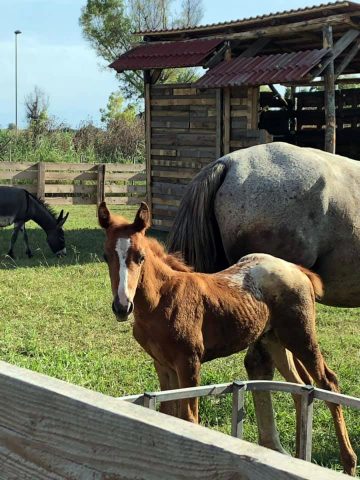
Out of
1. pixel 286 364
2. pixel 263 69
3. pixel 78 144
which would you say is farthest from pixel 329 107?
pixel 78 144

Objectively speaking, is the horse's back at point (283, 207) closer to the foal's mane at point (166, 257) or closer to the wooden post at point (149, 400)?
the foal's mane at point (166, 257)

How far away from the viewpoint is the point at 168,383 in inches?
149

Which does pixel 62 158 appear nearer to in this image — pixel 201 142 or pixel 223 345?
pixel 201 142

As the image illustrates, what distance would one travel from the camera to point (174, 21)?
43.2 m

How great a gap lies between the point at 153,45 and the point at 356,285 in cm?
976

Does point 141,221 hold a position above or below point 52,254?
above

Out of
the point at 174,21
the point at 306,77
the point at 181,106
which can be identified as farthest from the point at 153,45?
the point at 174,21

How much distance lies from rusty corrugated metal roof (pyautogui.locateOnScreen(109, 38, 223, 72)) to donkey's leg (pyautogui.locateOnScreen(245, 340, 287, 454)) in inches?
352

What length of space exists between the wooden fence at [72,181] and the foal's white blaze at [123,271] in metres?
13.8

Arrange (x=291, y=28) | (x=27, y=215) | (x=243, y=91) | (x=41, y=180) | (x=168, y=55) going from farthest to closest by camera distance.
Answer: (x=41, y=180), (x=168, y=55), (x=27, y=215), (x=243, y=91), (x=291, y=28)

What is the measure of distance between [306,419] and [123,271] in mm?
1143

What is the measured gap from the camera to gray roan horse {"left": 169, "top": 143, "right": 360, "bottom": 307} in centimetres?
520

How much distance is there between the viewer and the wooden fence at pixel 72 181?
679 inches

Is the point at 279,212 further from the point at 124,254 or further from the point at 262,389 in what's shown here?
the point at 262,389
